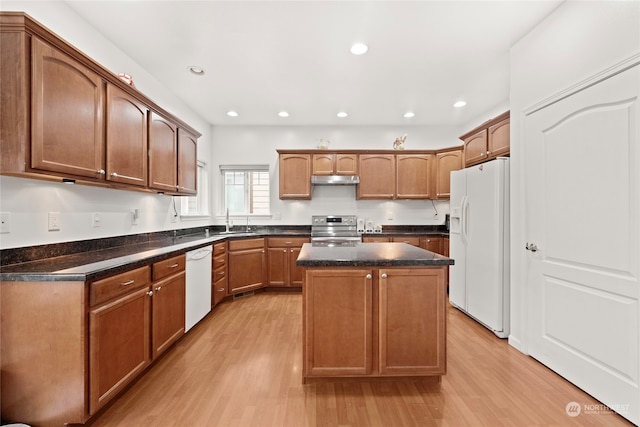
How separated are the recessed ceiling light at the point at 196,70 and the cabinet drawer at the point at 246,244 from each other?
2099mm

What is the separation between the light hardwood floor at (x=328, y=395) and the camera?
5.28 ft

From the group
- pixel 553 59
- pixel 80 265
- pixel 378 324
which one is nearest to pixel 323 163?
pixel 553 59

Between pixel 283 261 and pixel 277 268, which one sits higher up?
pixel 283 261

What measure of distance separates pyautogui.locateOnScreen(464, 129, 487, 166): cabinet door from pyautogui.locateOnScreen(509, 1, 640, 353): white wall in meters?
0.58

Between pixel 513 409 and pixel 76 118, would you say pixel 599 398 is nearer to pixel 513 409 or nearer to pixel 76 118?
pixel 513 409

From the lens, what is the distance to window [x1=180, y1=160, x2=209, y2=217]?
13.5ft

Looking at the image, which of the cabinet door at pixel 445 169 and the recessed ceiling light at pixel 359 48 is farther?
the cabinet door at pixel 445 169

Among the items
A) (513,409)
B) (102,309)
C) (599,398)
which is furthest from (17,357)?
(599,398)

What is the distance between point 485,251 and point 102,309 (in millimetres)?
3218

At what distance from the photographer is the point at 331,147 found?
15.7 ft

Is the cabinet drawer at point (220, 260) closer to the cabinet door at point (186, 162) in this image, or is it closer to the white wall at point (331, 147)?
the cabinet door at point (186, 162)

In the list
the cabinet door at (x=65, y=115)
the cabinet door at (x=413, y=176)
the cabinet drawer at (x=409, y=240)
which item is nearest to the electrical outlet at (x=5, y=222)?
the cabinet door at (x=65, y=115)

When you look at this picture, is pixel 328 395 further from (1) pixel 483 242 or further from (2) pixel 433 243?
(2) pixel 433 243

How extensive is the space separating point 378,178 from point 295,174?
1377mm
